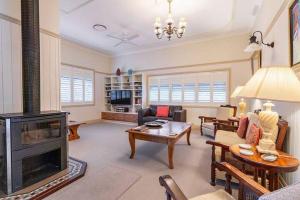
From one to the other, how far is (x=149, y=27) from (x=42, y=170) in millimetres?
4019

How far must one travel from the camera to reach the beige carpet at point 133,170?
6.09 ft

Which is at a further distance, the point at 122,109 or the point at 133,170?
the point at 122,109

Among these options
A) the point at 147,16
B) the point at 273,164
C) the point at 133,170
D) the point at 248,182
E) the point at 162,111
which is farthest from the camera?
the point at 162,111

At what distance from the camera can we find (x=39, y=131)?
210cm

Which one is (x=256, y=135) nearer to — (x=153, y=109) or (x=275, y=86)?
(x=275, y=86)

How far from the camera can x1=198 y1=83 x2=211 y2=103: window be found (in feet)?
17.0

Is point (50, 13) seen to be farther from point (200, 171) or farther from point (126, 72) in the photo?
point (126, 72)

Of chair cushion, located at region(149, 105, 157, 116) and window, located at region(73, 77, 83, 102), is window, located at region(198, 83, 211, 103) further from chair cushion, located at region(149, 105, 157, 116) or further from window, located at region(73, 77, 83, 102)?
window, located at region(73, 77, 83, 102)

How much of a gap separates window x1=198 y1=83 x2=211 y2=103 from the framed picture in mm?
3541

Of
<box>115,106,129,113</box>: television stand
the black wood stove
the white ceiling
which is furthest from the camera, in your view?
<box>115,106,129,113</box>: television stand

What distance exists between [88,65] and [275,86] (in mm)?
6242

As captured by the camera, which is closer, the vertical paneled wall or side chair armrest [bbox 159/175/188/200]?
side chair armrest [bbox 159/175/188/200]

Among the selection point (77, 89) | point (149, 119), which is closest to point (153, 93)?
point (149, 119)

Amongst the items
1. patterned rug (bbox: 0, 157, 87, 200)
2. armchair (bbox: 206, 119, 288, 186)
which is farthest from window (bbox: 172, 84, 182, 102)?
patterned rug (bbox: 0, 157, 87, 200)
